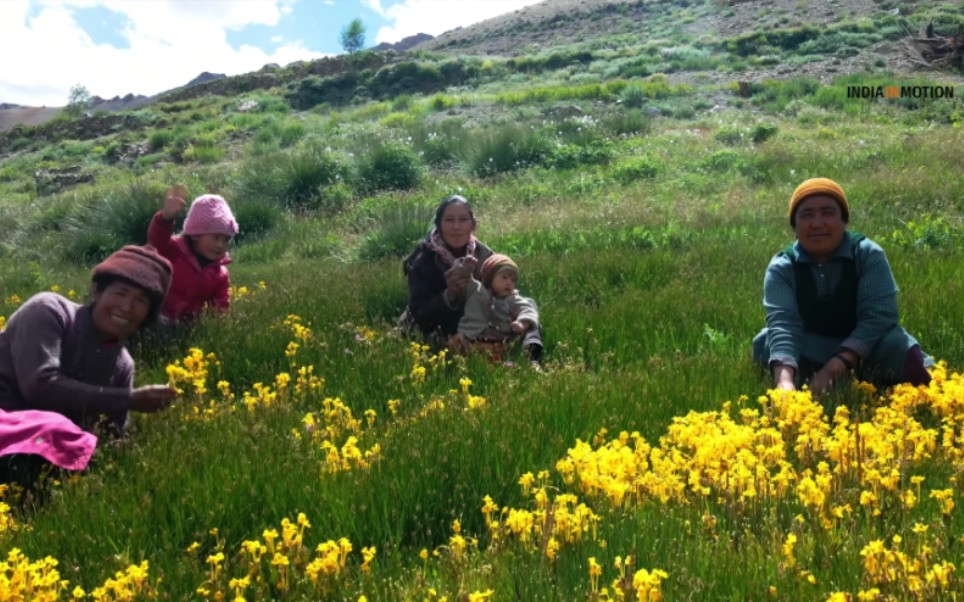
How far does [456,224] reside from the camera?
6215 millimetres

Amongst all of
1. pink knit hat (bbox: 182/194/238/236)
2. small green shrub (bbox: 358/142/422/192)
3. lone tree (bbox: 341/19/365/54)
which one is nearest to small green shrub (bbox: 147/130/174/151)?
small green shrub (bbox: 358/142/422/192)

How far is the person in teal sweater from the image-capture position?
4.43 metres

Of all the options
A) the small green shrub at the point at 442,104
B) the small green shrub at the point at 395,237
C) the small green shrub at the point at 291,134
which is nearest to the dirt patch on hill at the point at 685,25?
the small green shrub at the point at 442,104

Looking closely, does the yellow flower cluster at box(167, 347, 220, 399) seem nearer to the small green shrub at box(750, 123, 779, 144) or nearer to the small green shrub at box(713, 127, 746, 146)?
the small green shrub at box(713, 127, 746, 146)

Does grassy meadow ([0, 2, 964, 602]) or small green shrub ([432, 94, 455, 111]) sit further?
small green shrub ([432, 94, 455, 111])

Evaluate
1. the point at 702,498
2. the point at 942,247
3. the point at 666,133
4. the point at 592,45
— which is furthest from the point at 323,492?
the point at 592,45

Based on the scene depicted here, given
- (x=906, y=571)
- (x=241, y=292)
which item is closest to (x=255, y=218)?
(x=241, y=292)

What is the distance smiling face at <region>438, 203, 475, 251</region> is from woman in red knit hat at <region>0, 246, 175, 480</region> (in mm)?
2425

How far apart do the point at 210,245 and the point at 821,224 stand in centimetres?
483

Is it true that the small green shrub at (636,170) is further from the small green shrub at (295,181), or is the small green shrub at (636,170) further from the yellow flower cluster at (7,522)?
the yellow flower cluster at (7,522)

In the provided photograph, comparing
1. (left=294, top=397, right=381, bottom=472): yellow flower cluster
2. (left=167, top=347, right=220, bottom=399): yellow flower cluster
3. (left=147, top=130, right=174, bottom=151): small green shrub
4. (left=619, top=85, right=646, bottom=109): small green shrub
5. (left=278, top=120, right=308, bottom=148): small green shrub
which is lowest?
(left=294, top=397, right=381, bottom=472): yellow flower cluster

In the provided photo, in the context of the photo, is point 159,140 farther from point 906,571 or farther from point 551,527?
point 906,571

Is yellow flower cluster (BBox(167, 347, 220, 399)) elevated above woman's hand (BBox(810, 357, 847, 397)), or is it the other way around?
yellow flower cluster (BBox(167, 347, 220, 399))

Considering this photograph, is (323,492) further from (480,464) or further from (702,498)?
(702,498)
